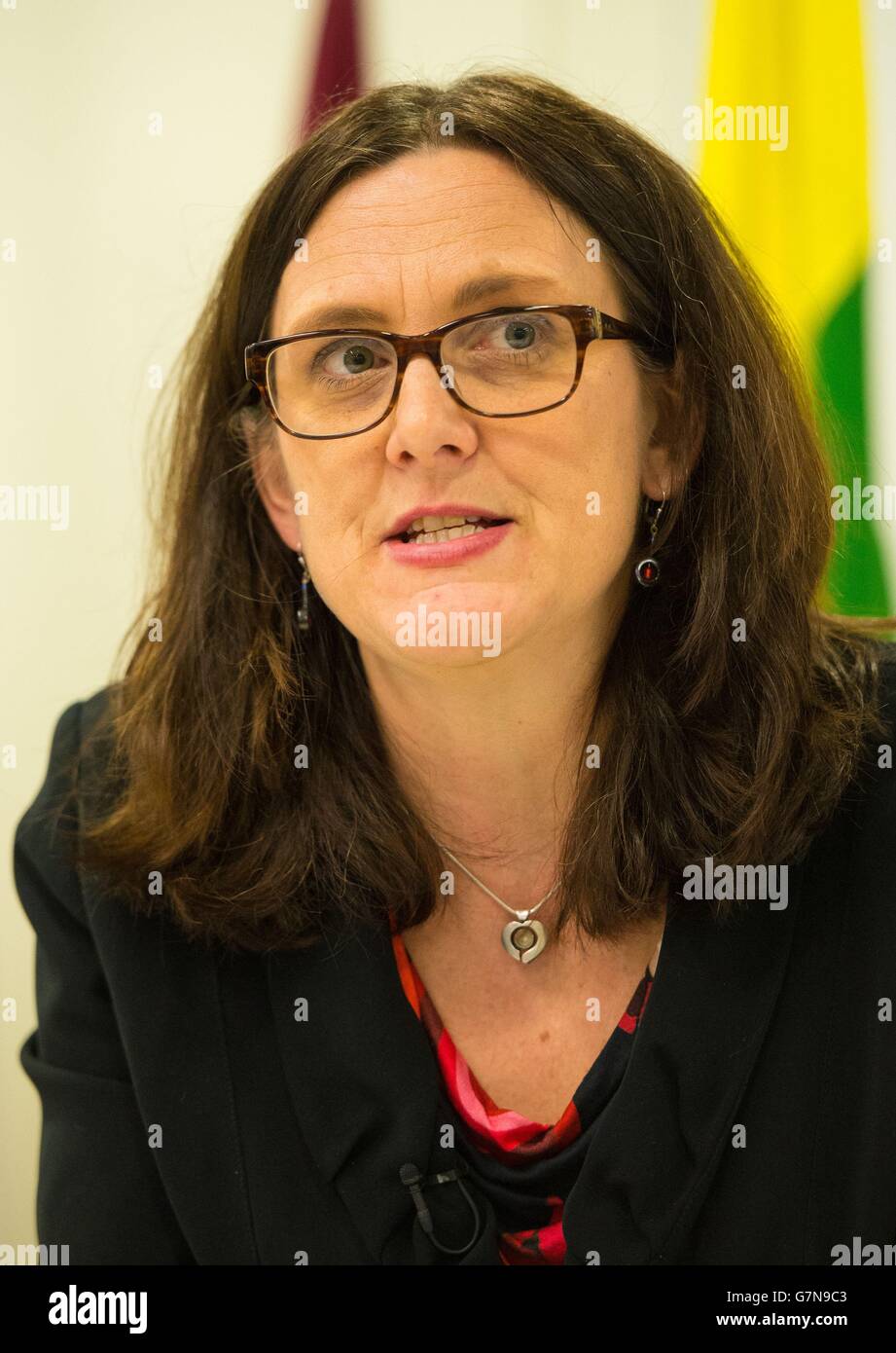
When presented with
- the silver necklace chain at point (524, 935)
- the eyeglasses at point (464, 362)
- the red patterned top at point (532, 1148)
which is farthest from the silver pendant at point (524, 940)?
the eyeglasses at point (464, 362)

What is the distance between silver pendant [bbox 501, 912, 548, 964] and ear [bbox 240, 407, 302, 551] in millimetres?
474

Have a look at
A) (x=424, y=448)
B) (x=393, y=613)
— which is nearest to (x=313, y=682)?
(x=393, y=613)

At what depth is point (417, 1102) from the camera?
1.22 m

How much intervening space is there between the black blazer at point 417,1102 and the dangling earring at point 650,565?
0.97 feet

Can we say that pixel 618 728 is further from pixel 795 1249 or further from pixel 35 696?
pixel 35 696

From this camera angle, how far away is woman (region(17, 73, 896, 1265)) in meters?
1.19

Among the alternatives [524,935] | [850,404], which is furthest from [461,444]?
[850,404]

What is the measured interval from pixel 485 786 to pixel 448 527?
311mm

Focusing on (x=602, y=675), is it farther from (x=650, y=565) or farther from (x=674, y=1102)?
(x=674, y=1102)

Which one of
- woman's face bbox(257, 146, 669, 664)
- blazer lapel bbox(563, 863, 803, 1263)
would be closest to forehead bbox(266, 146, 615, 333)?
woman's face bbox(257, 146, 669, 664)

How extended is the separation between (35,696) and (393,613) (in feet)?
2.70

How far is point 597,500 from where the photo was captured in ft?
3.97

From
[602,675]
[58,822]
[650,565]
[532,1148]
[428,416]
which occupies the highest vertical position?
[428,416]

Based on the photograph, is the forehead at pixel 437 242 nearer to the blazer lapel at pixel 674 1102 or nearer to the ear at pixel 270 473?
the ear at pixel 270 473
